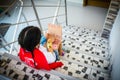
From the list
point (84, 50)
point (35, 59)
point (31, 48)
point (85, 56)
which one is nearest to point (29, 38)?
point (31, 48)

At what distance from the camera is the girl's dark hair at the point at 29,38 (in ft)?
4.04

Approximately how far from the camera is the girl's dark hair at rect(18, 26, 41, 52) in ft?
4.04

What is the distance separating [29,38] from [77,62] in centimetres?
82

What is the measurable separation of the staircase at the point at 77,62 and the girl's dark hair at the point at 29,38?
198mm

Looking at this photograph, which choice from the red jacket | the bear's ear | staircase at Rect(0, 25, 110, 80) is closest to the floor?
staircase at Rect(0, 25, 110, 80)

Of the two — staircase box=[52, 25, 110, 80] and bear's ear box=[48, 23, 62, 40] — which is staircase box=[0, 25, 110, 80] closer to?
staircase box=[52, 25, 110, 80]

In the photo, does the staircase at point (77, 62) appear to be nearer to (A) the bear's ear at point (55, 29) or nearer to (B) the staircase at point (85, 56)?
(B) the staircase at point (85, 56)

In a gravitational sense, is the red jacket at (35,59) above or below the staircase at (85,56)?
above

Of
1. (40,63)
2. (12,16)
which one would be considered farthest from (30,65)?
(12,16)

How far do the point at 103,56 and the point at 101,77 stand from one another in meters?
0.55

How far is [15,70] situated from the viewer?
→ 1253mm

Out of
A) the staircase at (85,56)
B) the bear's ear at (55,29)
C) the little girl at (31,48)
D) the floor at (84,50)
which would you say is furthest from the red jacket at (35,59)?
the bear's ear at (55,29)

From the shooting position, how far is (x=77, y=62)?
1.82 metres

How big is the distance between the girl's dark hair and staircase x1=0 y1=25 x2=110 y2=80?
0.20 m
